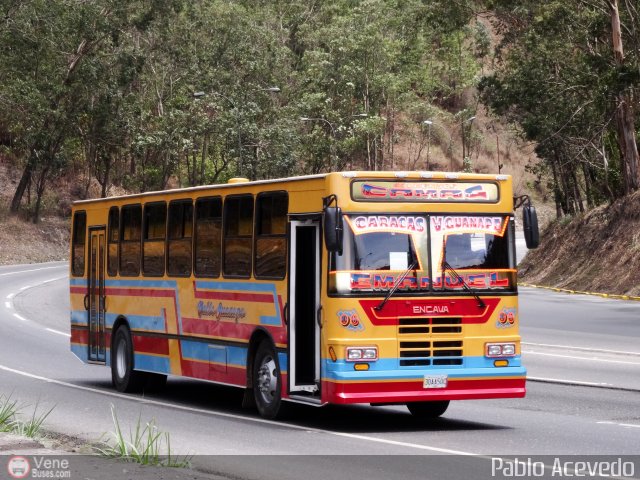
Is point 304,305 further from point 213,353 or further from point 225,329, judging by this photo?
point 213,353

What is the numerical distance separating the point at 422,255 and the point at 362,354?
1283mm

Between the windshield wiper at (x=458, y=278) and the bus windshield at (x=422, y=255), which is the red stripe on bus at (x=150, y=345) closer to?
the bus windshield at (x=422, y=255)

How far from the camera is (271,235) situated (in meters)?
14.9

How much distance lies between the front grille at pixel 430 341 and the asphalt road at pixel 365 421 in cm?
73

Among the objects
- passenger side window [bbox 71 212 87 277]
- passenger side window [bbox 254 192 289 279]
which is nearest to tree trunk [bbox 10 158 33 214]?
passenger side window [bbox 71 212 87 277]

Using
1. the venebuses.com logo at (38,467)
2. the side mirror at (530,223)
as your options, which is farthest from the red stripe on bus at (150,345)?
the venebuses.com logo at (38,467)

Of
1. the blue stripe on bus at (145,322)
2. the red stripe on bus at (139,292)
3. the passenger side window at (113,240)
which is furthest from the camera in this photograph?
the passenger side window at (113,240)

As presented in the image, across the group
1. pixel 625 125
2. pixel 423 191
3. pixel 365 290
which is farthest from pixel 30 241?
pixel 365 290

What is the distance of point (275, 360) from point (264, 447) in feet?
7.26

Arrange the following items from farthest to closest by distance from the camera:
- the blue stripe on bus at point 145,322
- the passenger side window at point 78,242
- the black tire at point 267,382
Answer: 1. the passenger side window at point 78,242
2. the blue stripe on bus at point 145,322
3. the black tire at point 267,382

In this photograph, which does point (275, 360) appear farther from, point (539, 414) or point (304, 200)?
point (539, 414)

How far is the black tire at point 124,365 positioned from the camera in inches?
729

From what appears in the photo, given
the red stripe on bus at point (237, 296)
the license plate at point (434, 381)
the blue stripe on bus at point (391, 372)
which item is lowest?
the license plate at point (434, 381)

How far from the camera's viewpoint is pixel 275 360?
14.5 metres
